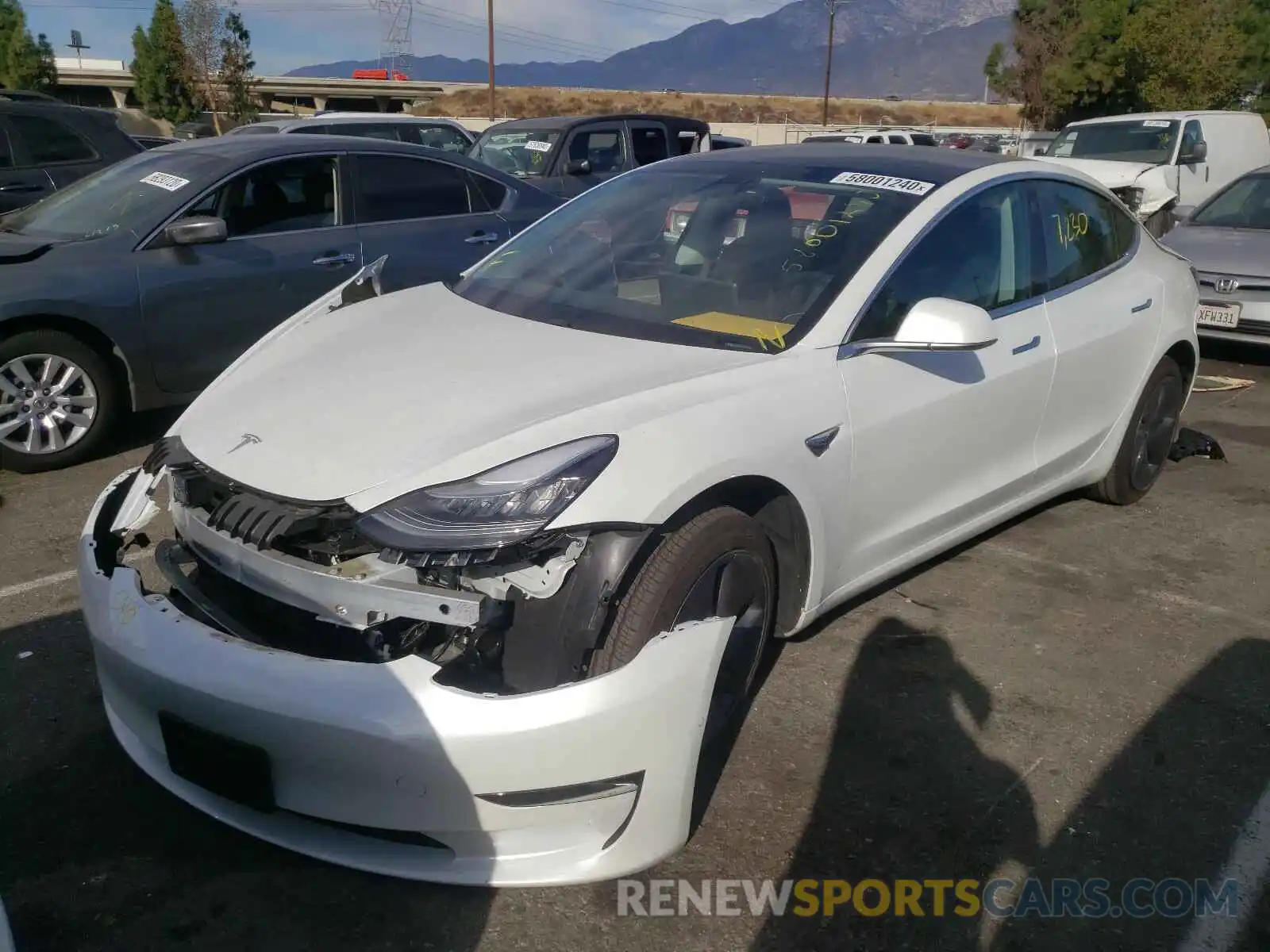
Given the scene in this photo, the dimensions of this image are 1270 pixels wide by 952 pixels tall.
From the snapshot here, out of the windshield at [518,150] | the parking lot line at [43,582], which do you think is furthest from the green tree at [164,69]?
the parking lot line at [43,582]

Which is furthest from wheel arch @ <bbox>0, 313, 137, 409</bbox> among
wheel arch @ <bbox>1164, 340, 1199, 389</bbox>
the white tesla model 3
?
wheel arch @ <bbox>1164, 340, 1199, 389</bbox>

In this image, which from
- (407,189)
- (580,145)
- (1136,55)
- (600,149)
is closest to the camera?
(407,189)

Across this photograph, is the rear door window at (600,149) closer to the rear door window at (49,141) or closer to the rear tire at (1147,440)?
the rear door window at (49,141)

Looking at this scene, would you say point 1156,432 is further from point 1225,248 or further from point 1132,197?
point 1132,197

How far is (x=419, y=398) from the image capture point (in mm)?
2758

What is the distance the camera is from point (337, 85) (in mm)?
74688

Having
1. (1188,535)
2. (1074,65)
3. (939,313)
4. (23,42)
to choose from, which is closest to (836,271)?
(939,313)

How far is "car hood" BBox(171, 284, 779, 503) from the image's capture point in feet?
8.19

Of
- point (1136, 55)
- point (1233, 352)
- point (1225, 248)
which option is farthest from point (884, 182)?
point (1136, 55)

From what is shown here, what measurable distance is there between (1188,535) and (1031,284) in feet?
5.30

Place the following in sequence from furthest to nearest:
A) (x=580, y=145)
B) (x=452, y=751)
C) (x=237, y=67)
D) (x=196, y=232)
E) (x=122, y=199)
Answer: (x=237, y=67), (x=580, y=145), (x=122, y=199), (x=196, y=232), (x=452, y=751)

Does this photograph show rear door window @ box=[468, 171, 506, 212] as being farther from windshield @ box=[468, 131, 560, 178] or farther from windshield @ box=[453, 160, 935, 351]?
windshield @ box=[468, 131, 560, 178]
